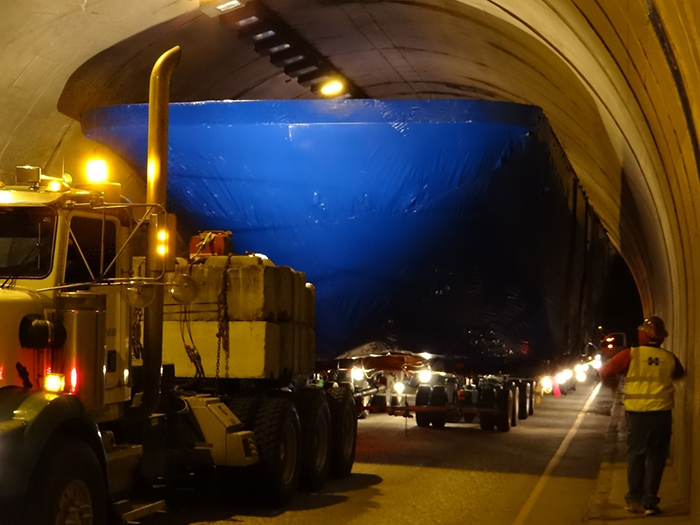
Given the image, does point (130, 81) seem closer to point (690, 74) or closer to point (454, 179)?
point (454, 179)

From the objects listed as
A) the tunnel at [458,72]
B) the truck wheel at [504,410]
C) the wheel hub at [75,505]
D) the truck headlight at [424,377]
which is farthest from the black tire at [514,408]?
the wheel hub at [75,505]

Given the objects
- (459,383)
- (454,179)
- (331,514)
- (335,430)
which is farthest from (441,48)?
(331,514)

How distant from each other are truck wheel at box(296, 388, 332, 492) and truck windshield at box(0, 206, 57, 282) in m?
4.50

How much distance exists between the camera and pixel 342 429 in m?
11.5

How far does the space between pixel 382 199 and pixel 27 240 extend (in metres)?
6.31

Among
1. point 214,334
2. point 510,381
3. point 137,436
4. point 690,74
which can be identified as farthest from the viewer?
point 510,381

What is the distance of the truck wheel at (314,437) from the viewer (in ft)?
34.0

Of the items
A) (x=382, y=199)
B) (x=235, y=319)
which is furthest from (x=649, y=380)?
(x=382, y=199)

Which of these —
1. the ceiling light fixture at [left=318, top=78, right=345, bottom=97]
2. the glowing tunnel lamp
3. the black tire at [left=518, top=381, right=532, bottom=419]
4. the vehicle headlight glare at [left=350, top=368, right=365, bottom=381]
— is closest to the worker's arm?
the glowing tunnel lamp

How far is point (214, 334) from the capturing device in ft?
32.2

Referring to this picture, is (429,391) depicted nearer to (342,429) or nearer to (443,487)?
(342,429)

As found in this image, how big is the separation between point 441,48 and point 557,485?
24.1ft

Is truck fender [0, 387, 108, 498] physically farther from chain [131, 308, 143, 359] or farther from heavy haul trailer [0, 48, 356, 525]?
chain [131, 308, 143, 359]

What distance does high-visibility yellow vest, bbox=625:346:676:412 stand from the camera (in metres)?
9.15
